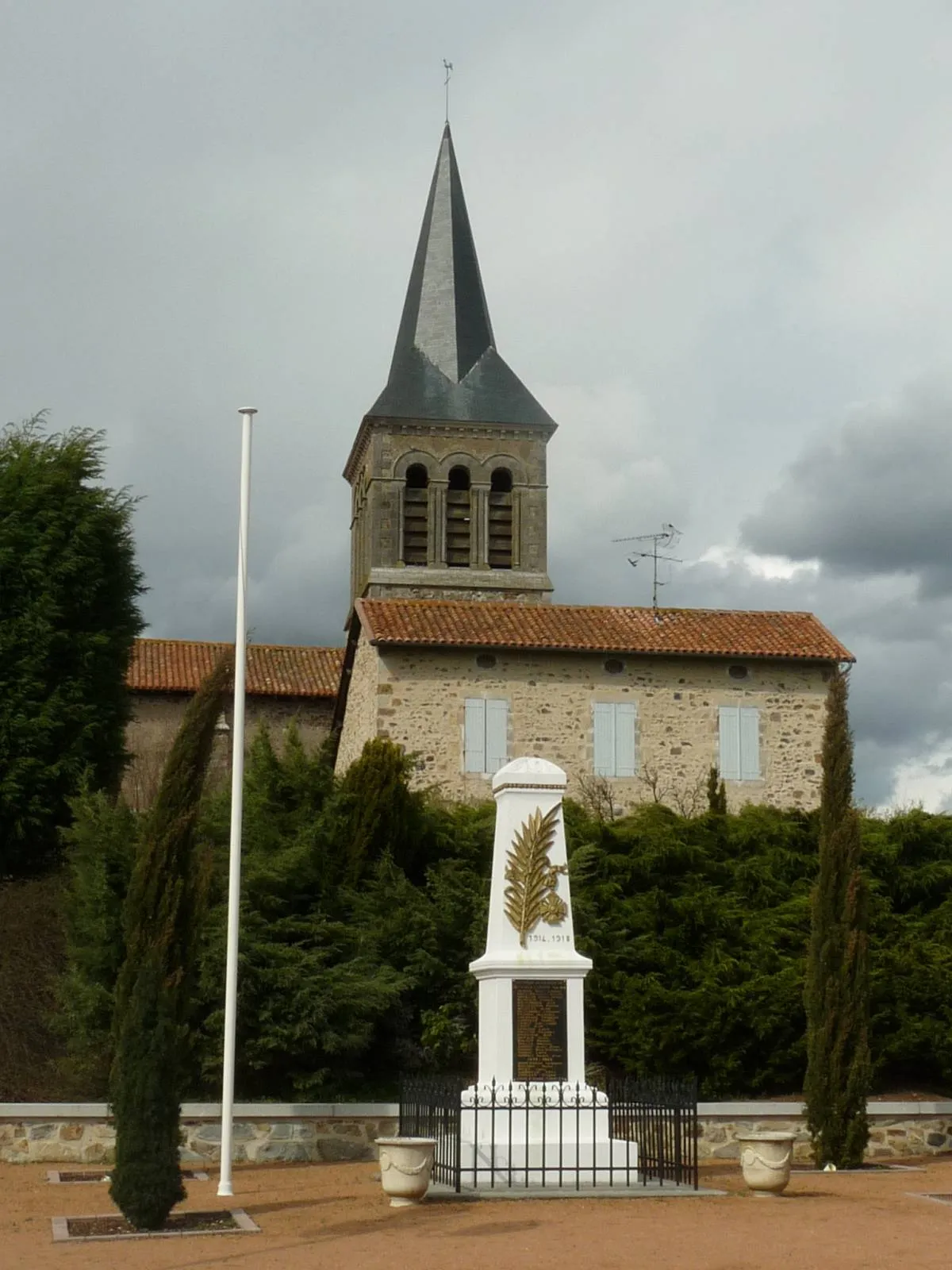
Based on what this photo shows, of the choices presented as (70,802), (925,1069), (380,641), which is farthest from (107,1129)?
(380,641)

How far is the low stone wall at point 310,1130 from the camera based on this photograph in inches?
633

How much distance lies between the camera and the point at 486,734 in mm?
27297

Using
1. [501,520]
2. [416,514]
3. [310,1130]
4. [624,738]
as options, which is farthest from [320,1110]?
[501,520]

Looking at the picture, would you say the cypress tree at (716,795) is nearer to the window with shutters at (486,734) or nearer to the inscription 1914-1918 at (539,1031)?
the window with shutters at (486,734)

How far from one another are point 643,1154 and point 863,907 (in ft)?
14.6

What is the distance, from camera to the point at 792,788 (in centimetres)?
2805

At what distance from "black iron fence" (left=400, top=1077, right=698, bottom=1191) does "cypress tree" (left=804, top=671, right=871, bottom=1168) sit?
8.23ft

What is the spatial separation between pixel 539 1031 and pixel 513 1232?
335 centimetres

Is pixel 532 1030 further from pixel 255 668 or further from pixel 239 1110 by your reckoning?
pixel 255 668

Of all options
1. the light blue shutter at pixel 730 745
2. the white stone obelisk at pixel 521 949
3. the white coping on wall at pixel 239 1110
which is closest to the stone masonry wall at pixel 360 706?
the light blue shutter at pixel 730 745

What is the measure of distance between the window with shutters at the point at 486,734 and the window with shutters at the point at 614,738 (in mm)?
1631

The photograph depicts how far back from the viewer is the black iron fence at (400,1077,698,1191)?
13609 mm

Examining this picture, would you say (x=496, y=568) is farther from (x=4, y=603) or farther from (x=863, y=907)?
(x=863, y=907)

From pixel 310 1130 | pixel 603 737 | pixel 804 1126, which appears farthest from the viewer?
pixel 603 737
